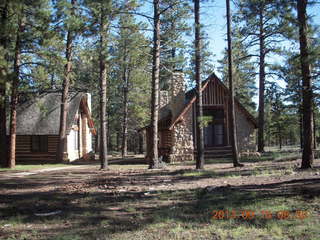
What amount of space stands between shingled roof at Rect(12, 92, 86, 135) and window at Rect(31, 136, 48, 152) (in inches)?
38.7

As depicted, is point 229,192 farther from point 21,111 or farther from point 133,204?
point 21,111

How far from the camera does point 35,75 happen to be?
61.8ft

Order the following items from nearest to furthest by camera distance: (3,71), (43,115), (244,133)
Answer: (3,71) < (244,133) < (43,115)

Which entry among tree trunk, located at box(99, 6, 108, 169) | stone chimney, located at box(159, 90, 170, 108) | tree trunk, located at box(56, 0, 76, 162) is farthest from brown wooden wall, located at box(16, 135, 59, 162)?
tree trunk, located at box(99, 6, 108, 169)

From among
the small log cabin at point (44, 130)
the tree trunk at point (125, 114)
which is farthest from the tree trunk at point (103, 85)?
the tree trunk at point (125, 114)

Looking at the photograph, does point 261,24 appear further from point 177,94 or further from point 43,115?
point 43,115

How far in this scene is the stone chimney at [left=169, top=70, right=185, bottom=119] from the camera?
2367 centimetres

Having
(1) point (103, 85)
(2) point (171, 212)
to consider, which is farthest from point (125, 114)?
(2) point (171, 212)

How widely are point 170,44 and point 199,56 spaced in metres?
2.60

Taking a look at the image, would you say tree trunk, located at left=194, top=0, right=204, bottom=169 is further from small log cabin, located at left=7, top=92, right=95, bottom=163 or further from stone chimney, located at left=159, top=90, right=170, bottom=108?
small log cabin, located at left=7, top=92, right=95, bottom=163

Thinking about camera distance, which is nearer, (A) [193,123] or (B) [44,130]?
(A) [193,123]

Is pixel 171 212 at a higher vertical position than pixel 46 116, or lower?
lower

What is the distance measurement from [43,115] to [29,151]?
3469 millimetres

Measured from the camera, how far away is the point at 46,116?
85.0ft
